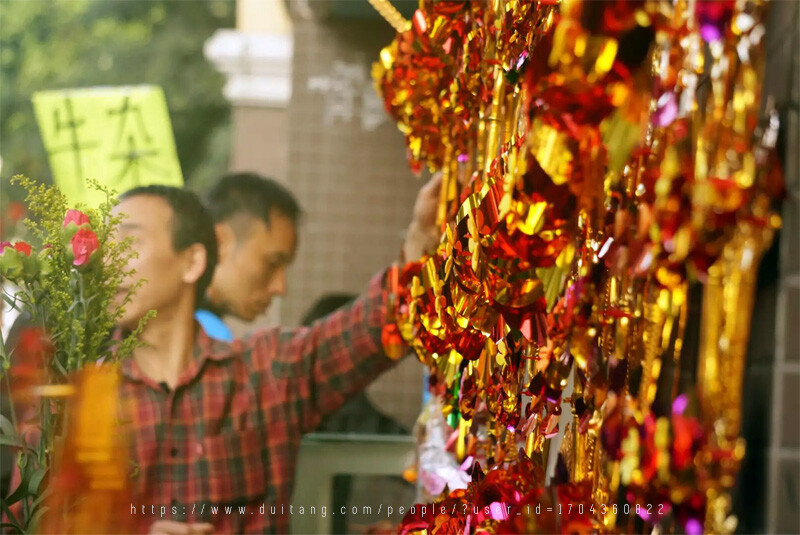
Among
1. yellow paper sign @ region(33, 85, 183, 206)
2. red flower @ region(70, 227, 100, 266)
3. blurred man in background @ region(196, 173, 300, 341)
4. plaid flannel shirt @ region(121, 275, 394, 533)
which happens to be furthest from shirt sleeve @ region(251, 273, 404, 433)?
red flower @ region(70, 227, 100, 266)

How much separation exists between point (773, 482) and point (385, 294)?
94 cm

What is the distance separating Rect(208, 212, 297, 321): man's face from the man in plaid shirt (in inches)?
2.2

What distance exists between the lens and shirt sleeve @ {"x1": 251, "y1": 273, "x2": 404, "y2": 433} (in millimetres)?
1335

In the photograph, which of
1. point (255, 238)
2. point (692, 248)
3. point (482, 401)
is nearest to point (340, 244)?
point (255, 238)

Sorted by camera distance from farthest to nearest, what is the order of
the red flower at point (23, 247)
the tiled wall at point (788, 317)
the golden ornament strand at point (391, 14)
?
the golden ornament strand at point (391, 14)
the red flower at point (23, 247)
the tiled wall at point (788, 317)

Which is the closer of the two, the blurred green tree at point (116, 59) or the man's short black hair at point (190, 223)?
the man's short black hair at point (190, 223)

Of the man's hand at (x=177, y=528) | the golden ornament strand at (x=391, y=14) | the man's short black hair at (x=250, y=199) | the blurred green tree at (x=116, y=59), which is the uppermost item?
the blurred green tree at (x=116, y=59)

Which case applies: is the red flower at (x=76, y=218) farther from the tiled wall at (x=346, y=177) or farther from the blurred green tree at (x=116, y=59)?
the tiled wall at (x=346, y=177)

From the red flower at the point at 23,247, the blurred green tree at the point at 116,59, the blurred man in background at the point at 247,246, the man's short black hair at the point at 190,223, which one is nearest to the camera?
the red flower at the point at 23,247

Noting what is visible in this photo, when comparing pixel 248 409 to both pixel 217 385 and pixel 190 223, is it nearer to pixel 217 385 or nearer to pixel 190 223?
pixel 217 385

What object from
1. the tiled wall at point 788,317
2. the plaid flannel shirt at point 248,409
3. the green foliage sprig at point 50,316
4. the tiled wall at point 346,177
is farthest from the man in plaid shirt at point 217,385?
the tiled wall at point 788,317

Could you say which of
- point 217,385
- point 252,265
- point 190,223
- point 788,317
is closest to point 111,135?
point 190,223

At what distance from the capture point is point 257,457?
4.46 ft

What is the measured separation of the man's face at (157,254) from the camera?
1.27 metres
